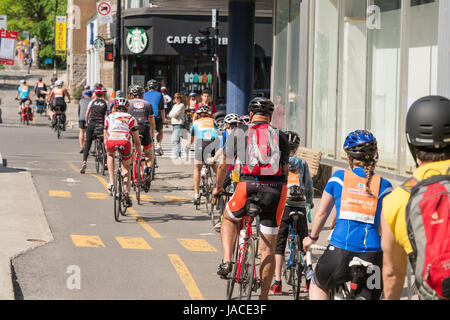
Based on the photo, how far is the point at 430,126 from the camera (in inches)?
145

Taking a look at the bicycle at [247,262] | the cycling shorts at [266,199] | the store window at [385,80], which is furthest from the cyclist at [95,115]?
the cycling shorts at [266,199]

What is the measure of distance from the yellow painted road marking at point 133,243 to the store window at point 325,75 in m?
6.71

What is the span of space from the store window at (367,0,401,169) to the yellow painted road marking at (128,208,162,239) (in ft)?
14.3

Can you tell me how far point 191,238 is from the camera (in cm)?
1110

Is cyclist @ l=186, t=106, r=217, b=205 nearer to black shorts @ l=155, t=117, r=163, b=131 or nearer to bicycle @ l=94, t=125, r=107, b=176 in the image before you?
bicycle @ l=94, t=125, r=107, b=176

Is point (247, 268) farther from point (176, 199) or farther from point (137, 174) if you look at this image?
point (176, 199)

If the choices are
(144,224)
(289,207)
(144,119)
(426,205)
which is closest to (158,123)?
(144,119)

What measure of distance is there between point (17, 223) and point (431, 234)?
342 inches

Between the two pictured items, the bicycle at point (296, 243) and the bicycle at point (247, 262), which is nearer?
the bicycle at point (247, 262)

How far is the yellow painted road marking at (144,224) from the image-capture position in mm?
11164

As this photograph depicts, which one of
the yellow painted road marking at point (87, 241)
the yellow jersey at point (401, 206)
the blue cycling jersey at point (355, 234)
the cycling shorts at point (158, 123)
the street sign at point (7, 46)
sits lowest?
the yellow painted road marking at point (87, 241)

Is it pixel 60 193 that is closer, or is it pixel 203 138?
pixel 203 138

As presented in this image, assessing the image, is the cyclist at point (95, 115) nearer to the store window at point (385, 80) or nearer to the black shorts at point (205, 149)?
the black shorts at point (205, 149)

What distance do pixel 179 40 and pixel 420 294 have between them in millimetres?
36976
